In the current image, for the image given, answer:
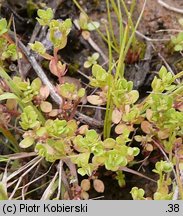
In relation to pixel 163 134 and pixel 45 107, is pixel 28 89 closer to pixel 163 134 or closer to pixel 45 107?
pixel 45 107

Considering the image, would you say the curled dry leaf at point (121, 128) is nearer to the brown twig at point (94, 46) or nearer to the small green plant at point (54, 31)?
the small green plant at point (54, 31)

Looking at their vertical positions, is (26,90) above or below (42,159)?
above

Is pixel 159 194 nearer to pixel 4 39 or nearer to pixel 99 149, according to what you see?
pixel 99 149

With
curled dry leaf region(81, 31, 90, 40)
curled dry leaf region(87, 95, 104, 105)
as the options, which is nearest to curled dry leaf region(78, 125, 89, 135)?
curled dry leaf region(87, 95, 104, 105)

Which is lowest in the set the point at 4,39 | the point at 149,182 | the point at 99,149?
the point at 149,182

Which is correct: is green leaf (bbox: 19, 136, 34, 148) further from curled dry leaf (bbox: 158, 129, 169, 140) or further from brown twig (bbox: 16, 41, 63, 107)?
curled dry leaf (bbox: 158, 129, 169, 140)

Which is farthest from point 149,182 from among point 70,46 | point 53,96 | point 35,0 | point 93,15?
point 35,0

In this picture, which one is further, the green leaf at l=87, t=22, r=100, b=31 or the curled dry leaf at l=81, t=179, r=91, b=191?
the green leaf at l=87, t=22, r=100, b=31
